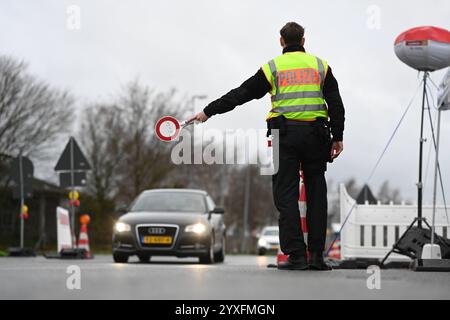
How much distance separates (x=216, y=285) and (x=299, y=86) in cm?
271

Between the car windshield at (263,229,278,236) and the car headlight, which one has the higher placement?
the car headlight

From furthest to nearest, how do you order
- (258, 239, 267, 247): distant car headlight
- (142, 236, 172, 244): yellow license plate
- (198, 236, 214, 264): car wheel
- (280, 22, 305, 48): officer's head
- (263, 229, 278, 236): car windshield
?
(263, 229, 278, 236): car windshield < (258, 239, 267, 247): distant car headlight < (198, 236, 214, 264): car wheel < (142, 236, 172, 244): yellow license plate < (280, 22, 305, 48): officer's head

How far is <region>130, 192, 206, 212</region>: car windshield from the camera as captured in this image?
1973 cm

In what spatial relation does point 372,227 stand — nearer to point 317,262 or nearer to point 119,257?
point 119,257

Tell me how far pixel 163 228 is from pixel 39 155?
1531 inches

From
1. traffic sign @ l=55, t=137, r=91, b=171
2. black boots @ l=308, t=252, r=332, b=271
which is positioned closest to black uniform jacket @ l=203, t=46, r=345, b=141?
black boots @ l=308, t=252, r=332, b=271

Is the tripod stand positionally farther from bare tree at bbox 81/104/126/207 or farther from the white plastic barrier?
bare tree at bbox 81/104/126/207

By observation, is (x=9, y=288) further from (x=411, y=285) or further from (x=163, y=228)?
(x=163, y=228)

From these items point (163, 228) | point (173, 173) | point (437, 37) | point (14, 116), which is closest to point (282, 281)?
point (437, 37)

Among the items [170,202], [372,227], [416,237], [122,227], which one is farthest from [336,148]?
[170,202]

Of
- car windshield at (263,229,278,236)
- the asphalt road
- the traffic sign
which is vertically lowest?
car windshield at (263,229,278,236)

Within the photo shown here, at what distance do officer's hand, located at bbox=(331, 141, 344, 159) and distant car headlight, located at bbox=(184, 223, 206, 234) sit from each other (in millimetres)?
9860

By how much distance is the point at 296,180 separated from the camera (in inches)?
349

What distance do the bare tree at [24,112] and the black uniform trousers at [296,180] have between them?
46.8 m
